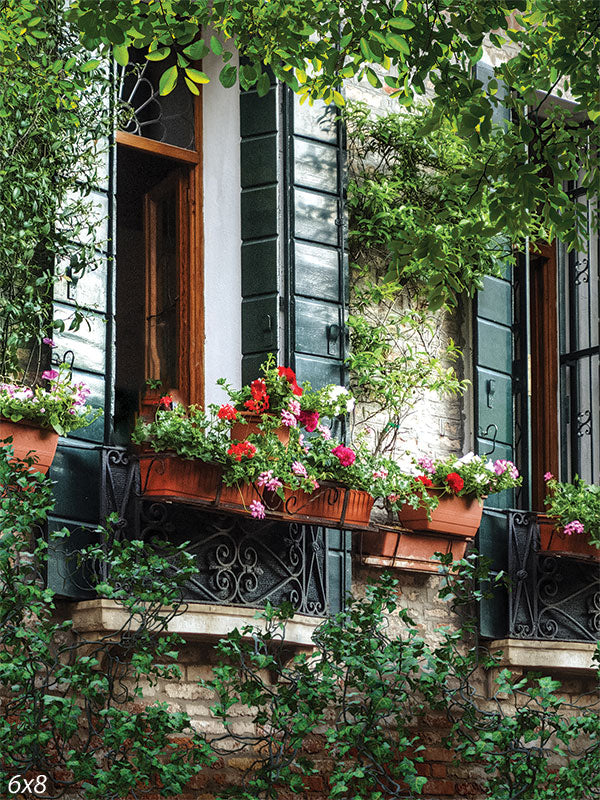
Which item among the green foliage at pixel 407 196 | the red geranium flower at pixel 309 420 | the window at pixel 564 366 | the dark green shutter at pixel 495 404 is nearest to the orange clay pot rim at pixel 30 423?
the red geranium flower at pixel 309 420

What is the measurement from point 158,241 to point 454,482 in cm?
192

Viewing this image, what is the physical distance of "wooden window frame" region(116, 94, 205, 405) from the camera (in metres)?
7.20

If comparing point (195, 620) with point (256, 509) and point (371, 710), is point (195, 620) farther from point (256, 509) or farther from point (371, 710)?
point (371, 710)

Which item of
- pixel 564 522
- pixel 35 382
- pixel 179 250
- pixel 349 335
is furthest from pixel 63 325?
pixel 564 522

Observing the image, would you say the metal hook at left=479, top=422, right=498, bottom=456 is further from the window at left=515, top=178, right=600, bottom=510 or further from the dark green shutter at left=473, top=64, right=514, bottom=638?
the window at left=515, top=178, right=600, bottom=510

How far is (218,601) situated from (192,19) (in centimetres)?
254

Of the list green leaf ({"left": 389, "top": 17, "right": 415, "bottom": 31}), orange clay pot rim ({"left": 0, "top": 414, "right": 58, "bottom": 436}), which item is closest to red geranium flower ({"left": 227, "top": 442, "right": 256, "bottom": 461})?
orange clay pot rim ({"left": 0, "top": 414, "right": 58, "bottom": 436})

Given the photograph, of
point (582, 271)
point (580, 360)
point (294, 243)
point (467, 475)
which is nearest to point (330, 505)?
point (467, 475)

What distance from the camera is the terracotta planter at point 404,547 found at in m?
7.21

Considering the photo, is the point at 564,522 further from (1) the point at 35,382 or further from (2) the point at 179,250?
(1) the point at 35,382

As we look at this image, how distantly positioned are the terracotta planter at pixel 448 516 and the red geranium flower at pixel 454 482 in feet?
0.18

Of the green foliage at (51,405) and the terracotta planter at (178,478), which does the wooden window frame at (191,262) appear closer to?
the terracotta planter at (178,478)

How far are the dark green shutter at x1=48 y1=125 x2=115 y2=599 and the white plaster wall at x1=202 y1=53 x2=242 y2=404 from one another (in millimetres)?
785

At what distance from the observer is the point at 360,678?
6082 millimetres
